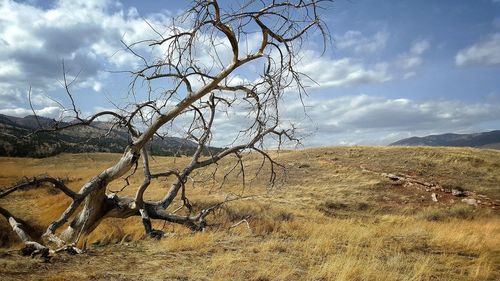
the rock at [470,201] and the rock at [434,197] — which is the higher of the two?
the rock at [434,197]

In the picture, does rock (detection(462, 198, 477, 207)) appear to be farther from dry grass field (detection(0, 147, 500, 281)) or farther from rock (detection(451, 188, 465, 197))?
dry grass field (detection(0, 147, 500, 281))

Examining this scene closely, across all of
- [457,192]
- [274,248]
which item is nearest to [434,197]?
[457,192]

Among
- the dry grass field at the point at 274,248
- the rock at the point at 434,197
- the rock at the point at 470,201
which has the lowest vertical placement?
the rock at the point at 470,201

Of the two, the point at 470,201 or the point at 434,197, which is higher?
the point at 434,197

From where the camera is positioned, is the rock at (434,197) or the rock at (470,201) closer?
the rock at (470,201)

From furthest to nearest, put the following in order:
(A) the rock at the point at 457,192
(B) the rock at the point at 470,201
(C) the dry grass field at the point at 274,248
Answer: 1. (A) the rock at the point at 457,192
2. (B) the rock at the point at 470,201
3. (C) the dry grass field at the point at 274,248

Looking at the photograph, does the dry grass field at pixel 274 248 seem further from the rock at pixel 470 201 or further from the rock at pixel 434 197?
the rock at pixel 434 197

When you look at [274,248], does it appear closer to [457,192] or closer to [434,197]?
[434,197]

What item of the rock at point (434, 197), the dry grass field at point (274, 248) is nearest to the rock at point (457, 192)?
the rock at point (434, 197)

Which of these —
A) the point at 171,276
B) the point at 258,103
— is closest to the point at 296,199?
the point at 258,103

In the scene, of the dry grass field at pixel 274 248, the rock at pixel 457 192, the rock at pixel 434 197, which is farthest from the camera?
the rock at pixel 457 192

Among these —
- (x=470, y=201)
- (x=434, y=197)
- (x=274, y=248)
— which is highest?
(x=274, y=248)

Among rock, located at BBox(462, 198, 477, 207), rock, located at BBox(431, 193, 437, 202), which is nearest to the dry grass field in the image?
rock, located at BBox(462, 198, 477, 207)

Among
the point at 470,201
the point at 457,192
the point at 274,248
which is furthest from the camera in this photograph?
the point at 457,192
